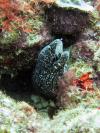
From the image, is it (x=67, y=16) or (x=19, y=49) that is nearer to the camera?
(x=19, y=49)

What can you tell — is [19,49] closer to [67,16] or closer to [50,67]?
[50,67]

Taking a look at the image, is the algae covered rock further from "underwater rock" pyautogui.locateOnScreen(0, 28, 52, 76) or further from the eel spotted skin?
the eel spotted skin

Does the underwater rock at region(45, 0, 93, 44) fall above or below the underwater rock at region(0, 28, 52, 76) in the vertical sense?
above

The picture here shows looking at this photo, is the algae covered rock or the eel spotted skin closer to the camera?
the eel spotted skin

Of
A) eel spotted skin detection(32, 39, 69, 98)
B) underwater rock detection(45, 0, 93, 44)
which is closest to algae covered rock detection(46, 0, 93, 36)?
underwater rock detection(45, 0, 93, 44)

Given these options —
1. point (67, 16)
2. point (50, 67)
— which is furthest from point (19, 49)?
point (67, 16)

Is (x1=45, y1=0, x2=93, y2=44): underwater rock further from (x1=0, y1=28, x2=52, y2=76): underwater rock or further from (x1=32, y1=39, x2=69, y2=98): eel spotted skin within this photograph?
(x1=32, y1=39, x2=69, y2=98): eel spotted skin

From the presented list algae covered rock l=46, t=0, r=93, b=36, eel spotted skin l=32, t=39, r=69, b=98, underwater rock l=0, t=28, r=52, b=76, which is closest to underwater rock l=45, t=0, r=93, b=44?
algae covered rock l=46, t=0, r=93, b=36

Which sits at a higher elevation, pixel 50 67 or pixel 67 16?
pixel 67 16

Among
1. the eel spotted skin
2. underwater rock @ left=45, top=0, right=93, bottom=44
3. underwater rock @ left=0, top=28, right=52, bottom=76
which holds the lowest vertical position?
the eel spotted skin

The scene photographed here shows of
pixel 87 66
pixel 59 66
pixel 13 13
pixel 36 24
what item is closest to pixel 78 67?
pixel 87 66
